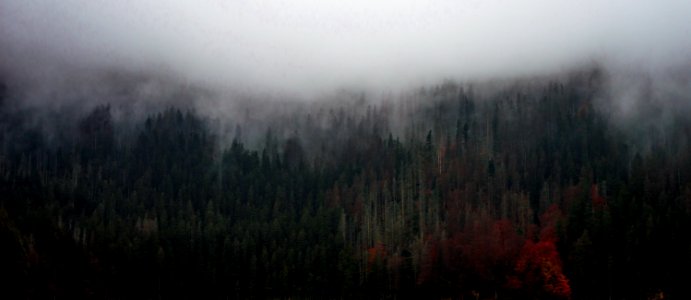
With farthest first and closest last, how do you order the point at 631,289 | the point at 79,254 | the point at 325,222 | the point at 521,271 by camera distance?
the point at 325,222, the point at 79,254, the point at 521,271, the point at 631,289

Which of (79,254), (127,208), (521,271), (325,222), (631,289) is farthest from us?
(127,208)

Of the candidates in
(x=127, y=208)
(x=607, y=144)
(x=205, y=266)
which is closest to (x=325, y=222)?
(x=205, y=266)

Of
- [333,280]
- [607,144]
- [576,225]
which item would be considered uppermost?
[607,144]

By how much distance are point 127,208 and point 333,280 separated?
2307 inches

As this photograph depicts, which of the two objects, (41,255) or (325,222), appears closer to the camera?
(41,255)

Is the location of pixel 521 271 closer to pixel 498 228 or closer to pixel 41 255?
pixel 498 228

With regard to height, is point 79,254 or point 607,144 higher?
point 607,144

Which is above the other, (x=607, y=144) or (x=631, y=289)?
(x=607, y=144)

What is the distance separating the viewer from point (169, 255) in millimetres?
170875

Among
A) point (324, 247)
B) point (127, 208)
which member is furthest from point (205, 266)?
point (127, 208)

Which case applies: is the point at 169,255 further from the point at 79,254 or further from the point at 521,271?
the point at 521,271

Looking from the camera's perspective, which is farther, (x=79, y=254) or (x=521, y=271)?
(x=79, y=254)

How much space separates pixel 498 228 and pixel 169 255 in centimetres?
6446

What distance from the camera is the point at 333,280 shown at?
545ft
